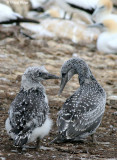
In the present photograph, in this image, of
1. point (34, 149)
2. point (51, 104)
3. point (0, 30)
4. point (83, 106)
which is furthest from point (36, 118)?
point (0, 30)

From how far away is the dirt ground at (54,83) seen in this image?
5.73 m

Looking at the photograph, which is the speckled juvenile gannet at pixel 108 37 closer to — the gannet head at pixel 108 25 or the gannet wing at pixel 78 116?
the gannet head at pixel 108 25

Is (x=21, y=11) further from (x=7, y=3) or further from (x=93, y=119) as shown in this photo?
(x=93, y=119)

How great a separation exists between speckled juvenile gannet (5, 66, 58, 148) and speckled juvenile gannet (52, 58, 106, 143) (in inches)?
9.0

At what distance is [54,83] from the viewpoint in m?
9.30

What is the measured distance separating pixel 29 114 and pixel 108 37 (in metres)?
7.88

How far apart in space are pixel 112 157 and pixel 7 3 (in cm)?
1125

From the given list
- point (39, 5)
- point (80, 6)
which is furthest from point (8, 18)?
point (39, 5)

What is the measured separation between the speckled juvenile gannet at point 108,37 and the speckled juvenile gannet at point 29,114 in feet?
21.8

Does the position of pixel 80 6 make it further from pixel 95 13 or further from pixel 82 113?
pixel 82 113

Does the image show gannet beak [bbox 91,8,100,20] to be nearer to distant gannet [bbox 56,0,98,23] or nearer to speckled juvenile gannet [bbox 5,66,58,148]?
distant gannet [bbox 56,0,98,23]

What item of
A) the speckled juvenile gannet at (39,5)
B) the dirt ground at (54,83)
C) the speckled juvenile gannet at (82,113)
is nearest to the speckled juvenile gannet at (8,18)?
the dirt ground at (54,83)

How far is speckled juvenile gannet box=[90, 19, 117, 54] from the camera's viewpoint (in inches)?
503

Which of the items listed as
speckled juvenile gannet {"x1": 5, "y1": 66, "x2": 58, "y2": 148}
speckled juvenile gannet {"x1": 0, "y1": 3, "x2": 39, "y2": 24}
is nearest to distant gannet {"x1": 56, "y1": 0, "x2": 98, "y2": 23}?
speckled juvenile gannet {"x1": 0, "y1": 3, "x2": 39, "y2": 24}
